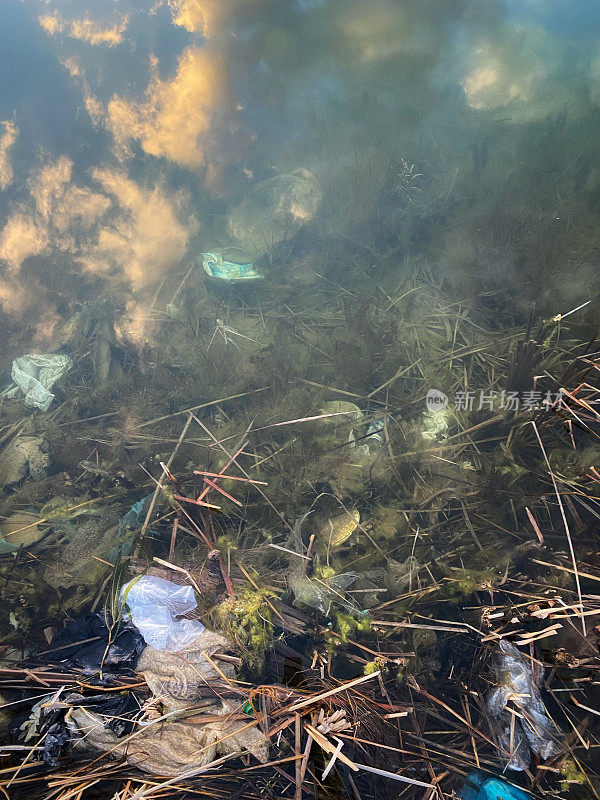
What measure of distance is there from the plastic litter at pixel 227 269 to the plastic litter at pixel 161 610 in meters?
2.43

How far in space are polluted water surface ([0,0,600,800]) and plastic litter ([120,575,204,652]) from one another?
0.01m

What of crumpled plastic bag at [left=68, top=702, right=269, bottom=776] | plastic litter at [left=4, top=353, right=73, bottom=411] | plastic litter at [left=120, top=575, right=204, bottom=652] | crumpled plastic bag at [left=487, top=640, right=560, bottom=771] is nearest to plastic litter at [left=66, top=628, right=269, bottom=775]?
crumpled plastic bag at [left=68, top=702, right=269, bottom=776]

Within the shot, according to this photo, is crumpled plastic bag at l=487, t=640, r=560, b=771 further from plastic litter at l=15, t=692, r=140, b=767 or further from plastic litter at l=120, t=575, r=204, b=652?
plastic litter at l=15, t=692, r=140, b=767

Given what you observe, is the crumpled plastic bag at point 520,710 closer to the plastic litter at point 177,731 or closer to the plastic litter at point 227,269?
the plastic litter at point 177,731

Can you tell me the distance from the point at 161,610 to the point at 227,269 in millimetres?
2663

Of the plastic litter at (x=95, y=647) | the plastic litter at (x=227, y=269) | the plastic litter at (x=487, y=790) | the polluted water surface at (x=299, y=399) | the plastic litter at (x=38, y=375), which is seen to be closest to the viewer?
the plastic litter at (x=487, y=790)

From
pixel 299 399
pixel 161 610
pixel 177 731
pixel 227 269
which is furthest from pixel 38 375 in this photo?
pixel 177 731

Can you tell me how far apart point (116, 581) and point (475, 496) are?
80.9 inches

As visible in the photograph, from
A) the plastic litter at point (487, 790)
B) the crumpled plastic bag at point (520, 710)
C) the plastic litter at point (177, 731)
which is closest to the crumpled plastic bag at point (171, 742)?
the plastic litter at point (177, 731)

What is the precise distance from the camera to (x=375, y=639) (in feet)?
6.35

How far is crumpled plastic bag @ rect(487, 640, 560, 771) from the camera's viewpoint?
5.40 feet

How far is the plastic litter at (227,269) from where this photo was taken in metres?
3.45

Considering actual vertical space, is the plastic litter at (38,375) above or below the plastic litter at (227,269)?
below

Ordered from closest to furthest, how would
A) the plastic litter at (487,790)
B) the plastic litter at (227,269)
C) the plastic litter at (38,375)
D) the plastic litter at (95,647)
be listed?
the plastic litter at (487,790)
the plastic litter at (95,647)
the plastic litter at (38,375)
the plastic litter at (227,269)
